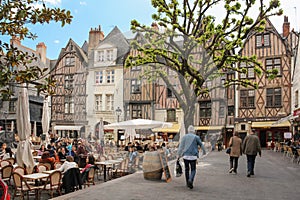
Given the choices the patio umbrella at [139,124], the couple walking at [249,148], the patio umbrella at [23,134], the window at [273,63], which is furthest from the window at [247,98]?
the patio umbrella at [139,124]

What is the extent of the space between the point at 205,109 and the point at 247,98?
91.7 ft

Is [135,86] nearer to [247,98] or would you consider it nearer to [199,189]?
[199,189]

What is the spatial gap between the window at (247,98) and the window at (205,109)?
91.2ft

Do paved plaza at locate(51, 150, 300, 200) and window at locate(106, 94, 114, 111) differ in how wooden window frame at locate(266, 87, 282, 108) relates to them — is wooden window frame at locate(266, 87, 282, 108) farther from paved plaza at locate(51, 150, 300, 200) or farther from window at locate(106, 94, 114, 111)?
window at locate(106, 94, 114, 111)

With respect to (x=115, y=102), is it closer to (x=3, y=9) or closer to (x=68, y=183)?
(x=3, y=9)

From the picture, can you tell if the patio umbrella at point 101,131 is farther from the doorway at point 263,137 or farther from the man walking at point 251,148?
the doorway at point 263,137

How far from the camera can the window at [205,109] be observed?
15.3ft

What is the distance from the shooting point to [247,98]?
3147cm

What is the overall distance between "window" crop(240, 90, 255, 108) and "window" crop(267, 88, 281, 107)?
1.41 metres

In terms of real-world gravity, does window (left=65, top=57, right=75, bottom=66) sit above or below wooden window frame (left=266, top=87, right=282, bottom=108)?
below

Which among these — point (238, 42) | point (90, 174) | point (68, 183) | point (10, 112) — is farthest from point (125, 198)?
point (10, 112)

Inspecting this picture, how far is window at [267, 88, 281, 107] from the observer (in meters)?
30.3

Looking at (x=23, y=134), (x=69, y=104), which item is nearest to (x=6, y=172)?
(x=23, y=134)

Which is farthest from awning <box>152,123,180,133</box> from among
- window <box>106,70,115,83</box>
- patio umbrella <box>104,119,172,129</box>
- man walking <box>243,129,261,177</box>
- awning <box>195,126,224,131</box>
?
man walking <box>243,129,261,177</box>
